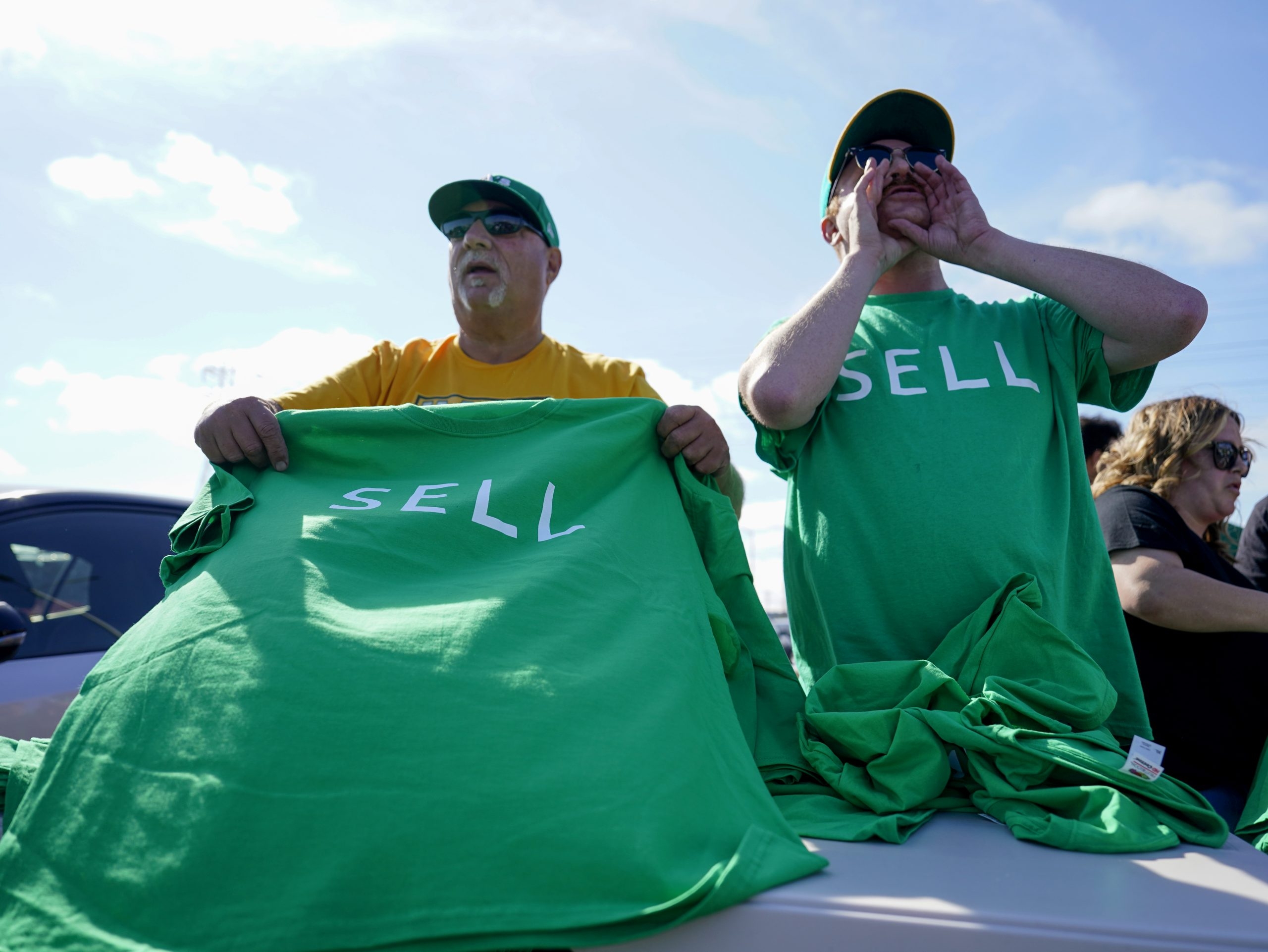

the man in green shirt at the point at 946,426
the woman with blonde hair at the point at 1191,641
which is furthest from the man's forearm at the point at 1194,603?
the man in green shirt at the point at 946,426

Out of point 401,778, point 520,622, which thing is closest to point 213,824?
point 401,778

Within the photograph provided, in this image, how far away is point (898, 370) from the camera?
221cm

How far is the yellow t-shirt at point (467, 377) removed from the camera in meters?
2.69

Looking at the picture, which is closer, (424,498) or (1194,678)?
(424,498)

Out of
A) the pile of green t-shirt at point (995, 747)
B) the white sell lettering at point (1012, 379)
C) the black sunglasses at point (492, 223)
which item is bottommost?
the pile of green t-shirt at point (995, 747)

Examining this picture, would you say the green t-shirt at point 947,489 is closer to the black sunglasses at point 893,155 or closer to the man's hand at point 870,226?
the man's hand at point 870,226

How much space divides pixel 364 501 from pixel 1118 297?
1.72 meters

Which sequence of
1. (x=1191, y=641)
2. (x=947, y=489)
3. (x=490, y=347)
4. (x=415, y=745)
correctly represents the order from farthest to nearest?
(x=490, y=347)
(x=1191, y=641)
(x=947, y=489)
(x=415, y=745)

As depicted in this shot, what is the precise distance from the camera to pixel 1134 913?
1162mm

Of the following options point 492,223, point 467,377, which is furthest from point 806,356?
point 492,223

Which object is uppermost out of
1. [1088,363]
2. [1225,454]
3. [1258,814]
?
[1088,363]

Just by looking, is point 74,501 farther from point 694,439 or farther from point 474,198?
point 694,439

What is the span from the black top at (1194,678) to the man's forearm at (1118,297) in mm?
527

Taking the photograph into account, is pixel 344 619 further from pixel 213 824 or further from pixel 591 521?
pixel 591 521
